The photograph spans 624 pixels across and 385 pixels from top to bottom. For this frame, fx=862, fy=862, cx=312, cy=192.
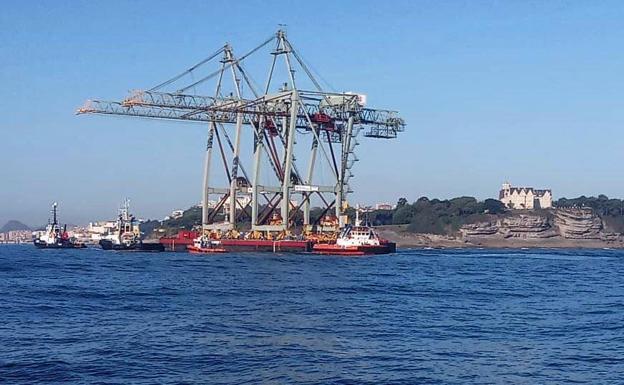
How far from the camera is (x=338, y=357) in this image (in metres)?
17.5

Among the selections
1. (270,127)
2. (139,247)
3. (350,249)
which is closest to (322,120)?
(270,127)

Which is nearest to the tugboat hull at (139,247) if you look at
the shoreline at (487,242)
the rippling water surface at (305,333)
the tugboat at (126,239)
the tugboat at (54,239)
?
the tugboat at (126,239)

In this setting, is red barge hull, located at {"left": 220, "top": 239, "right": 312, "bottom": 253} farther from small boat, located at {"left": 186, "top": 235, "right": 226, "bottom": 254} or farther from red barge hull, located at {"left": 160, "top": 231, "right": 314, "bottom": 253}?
small boat, located at {"left": 186, "top": 235, "right": 226, "bottom": 254}

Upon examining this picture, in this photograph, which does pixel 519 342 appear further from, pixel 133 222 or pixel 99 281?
pixel 133 222

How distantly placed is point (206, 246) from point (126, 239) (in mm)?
10550

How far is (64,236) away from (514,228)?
85230 millimetres

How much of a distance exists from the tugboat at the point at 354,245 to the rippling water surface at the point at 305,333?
3598 centimetres

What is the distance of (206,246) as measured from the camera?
8188 centimetres

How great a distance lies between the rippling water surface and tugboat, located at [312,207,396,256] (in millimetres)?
35984

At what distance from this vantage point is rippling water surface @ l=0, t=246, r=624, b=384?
1591cm

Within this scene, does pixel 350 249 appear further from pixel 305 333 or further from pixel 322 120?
pixel 305 333

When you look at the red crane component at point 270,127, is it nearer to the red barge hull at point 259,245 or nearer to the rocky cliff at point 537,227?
the red barge hull at point 259,245

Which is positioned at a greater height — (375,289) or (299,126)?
(299,126)

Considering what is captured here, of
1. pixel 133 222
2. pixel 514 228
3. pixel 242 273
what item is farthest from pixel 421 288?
pixel 514 228
